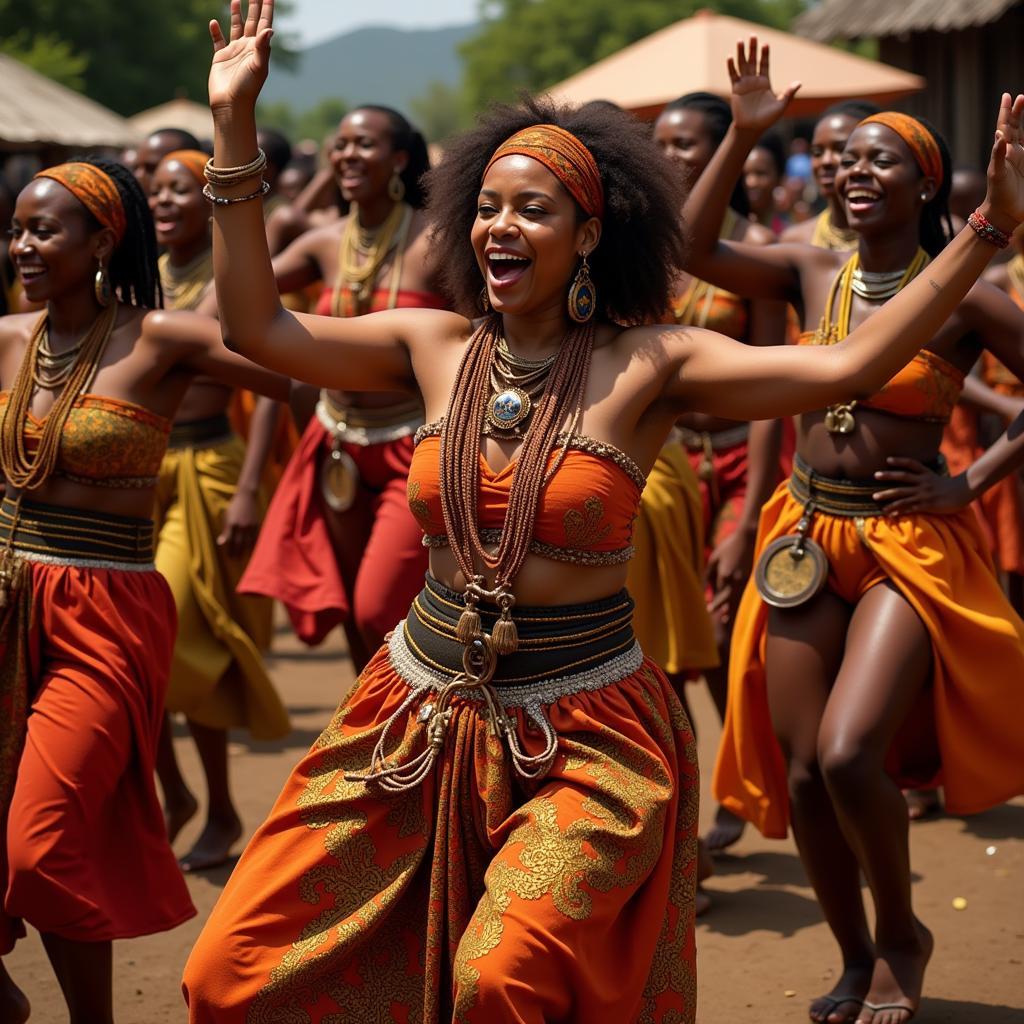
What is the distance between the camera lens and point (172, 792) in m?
6.42

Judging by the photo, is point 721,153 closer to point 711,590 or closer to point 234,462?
point 711,590

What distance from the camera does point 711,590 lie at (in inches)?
246

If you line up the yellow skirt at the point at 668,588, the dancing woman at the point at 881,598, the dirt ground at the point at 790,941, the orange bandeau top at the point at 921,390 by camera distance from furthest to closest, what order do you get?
1. the yellow skirt at the point at 668,588
2. the dirt ground at the point at 790,941
3. the orange bandeau top at the point at 921,390
4. the dancing woman at the point at 881,598

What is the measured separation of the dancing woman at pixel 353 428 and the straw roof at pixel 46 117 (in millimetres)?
18399

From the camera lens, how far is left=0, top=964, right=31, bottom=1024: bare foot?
4648 mm

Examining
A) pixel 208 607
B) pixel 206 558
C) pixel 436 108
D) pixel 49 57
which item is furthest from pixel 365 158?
pixel 436 108

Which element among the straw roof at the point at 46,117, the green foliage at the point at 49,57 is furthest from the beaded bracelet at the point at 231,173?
the green foliage at the point at 49,57

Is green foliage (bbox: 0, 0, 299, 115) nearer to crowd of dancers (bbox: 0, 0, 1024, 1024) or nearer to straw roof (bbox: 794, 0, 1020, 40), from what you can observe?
straw roof (bbox: 794, 0, 1020, 40)

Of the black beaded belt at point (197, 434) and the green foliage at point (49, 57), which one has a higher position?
the green foliage at point (49, 57)

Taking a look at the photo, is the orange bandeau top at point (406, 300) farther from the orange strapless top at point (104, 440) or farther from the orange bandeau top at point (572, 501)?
the orange bandeau top at point (572, 501)

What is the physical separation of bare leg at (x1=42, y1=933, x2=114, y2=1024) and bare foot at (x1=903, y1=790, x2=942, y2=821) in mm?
3497

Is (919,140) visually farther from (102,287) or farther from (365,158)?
(365,158)

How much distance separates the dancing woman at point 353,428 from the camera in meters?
6.36

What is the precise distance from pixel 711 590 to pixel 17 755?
8.90 ft
